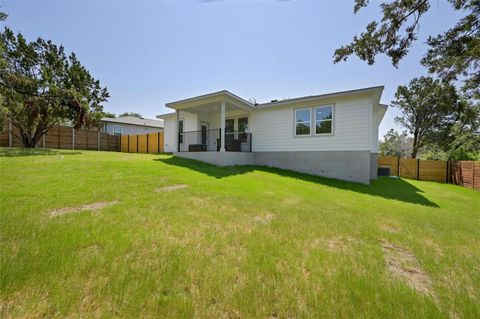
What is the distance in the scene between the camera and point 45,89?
28.8 feet

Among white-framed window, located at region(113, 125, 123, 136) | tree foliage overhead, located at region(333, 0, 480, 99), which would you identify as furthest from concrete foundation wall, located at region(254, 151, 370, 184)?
white-framed window, located at region(113, 125, 123, 136)

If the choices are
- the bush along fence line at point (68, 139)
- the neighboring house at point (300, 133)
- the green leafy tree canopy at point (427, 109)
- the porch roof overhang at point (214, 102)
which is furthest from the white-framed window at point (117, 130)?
the green leafy tree canopy at point (427, 109)

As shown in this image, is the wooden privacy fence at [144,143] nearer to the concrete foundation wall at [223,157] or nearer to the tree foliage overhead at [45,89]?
the tree foliage overhead at [45,89]

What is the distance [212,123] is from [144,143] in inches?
319

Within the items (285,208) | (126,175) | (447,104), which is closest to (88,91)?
(126,175)

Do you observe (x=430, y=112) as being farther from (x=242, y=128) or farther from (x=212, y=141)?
(x=212, y=141)

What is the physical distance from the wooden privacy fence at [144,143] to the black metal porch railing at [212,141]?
15.8 feet

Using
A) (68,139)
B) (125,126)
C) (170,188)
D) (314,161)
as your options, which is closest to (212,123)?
(314,161)

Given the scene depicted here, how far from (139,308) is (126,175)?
5.61m

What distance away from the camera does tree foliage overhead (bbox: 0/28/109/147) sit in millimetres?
7656

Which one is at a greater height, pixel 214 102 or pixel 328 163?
pixel 214 102

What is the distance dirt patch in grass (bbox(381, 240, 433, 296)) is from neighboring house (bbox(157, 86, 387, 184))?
24.5 ft

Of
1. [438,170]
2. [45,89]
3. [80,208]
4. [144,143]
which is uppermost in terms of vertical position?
[45,89]

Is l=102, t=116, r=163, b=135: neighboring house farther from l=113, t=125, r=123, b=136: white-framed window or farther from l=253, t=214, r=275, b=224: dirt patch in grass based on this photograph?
l=253, t=214, r=275, b=224: dirt patch in grass
